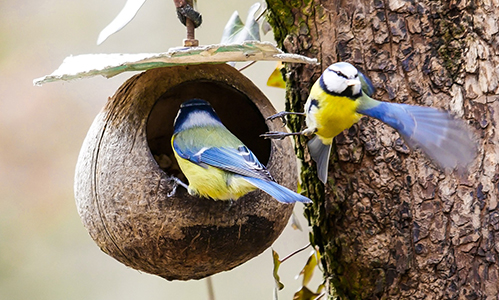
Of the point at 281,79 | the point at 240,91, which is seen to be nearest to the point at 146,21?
the point at 281,79

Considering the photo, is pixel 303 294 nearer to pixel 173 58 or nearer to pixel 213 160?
pixel 213 160

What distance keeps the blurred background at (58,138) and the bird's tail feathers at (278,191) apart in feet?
6.75

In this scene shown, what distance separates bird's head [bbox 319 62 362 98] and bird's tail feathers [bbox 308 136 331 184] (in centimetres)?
22

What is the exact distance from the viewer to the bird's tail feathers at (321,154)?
187 cm

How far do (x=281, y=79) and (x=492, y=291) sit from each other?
42.0 inches

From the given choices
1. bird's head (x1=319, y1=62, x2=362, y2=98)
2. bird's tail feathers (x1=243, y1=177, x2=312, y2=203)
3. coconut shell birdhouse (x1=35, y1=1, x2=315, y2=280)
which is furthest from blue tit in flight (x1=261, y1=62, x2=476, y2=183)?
bird's tail feathers (x1=243, y1=177, x2=312, y2=203)

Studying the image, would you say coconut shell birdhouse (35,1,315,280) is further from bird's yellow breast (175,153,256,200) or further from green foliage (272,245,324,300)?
green foliage (272,245,324,300)

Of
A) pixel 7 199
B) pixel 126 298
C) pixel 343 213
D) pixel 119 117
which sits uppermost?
pixel 119 117

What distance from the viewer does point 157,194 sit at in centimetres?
166

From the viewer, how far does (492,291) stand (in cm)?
184

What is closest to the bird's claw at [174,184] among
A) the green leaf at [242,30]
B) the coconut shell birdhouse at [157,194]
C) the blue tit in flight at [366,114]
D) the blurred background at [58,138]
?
the coconut shell birdhouse at [157,194]

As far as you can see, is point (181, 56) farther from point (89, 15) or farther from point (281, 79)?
point (89, 15)

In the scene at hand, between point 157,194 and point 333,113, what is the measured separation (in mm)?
568

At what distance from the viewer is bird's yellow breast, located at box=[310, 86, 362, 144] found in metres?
1.70
